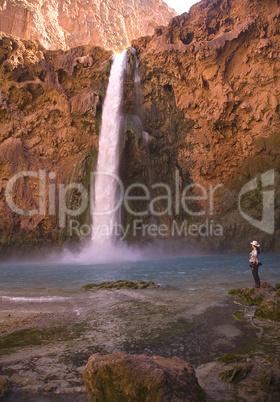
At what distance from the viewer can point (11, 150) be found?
25.4 m

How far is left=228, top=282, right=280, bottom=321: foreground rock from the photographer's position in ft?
19.2

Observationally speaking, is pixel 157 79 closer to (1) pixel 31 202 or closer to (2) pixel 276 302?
(1) pixel 31 202

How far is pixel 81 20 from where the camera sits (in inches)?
2144

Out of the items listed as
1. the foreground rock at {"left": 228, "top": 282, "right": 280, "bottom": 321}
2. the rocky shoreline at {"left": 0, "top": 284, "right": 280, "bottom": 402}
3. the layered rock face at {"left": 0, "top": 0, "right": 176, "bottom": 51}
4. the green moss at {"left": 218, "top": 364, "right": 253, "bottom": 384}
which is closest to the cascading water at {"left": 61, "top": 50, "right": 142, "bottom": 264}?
the foreground rock at {"left": 228, "top": 282, "right": 280, "bottom": 321}

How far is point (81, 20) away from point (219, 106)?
40.2 metres

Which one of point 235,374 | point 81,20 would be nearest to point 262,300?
point 235,374

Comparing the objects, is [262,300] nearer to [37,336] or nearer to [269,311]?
[269,311]

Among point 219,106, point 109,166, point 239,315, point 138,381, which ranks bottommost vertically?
point 239,315

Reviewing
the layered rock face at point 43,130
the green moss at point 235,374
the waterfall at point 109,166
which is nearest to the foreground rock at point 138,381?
the green moss at point 235,374

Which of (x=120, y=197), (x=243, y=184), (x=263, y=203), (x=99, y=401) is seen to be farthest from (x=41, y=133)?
(x=99, y=401)

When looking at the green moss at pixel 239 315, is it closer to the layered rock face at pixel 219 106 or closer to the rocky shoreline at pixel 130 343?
the rocky shoreline at pixel 130 343

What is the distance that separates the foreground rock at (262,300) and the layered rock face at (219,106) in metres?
17.8

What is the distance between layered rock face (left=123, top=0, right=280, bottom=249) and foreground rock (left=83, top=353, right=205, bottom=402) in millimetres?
23190

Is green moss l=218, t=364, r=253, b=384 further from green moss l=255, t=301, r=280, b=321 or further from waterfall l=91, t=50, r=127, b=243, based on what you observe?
waterfall l=91, t=50, r=127, b=243
